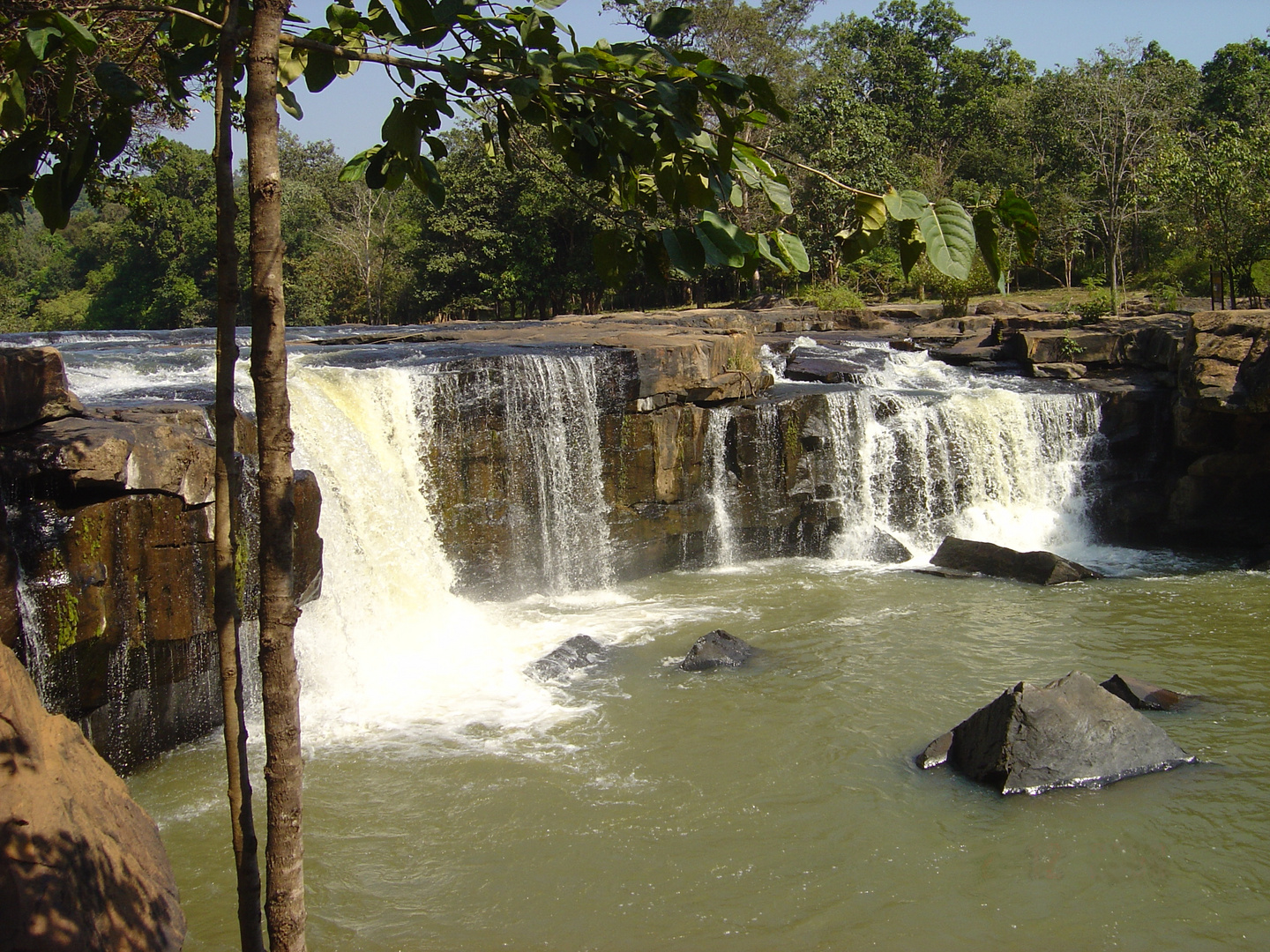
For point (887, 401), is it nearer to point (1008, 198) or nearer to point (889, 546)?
point (889, 546)

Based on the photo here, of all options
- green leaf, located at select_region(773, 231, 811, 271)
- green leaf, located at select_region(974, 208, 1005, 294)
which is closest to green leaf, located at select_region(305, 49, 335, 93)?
green leaf, located at select_region(773, 231, 811, 271)

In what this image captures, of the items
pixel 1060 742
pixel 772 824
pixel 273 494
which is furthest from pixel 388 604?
pixel 273 494

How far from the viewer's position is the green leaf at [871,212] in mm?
2039

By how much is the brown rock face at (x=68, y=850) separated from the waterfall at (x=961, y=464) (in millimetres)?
10365

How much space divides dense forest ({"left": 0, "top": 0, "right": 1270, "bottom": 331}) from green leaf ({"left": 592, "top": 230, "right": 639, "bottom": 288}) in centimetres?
1705

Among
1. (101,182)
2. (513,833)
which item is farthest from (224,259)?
(513,833)

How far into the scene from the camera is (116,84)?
78.7 inches

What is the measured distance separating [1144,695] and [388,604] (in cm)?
697

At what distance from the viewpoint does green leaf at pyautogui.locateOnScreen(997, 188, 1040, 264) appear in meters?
1.69

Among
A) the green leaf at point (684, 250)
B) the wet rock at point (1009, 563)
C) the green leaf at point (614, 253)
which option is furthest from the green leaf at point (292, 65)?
the wet rock at point (1009, 563)

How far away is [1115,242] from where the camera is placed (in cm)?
2339

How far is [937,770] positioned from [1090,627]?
4046mm

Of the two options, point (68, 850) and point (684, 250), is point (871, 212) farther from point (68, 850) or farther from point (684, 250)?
point (68, 850)

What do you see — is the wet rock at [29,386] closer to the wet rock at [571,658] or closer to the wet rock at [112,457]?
the wet rock at [112,457]
